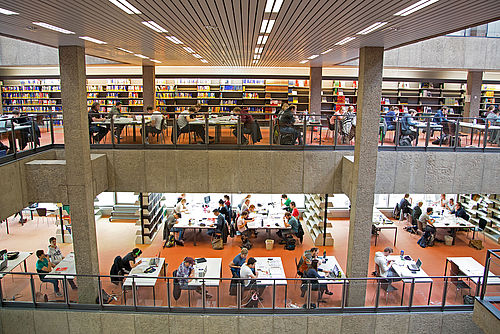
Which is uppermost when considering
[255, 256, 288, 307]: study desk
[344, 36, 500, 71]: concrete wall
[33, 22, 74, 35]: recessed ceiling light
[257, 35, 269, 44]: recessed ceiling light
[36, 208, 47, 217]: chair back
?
[344, 36, 500, 71]: concrete wall

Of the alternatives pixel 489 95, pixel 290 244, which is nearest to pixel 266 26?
pixel 290 244

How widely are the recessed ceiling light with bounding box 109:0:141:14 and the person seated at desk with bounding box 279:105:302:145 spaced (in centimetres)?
469

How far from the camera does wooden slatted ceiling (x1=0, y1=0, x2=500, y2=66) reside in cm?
453

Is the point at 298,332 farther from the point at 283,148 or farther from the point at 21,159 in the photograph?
the point at 21,159

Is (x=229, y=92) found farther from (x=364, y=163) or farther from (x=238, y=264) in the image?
(x=238, y=264)

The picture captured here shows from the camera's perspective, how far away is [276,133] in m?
8.94

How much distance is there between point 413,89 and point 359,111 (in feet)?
37.0

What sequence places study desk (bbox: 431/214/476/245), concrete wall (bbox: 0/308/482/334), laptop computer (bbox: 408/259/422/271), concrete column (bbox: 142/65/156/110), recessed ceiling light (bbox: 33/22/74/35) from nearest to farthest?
1. recessed ceiling light (bbox: 33/22/74/35)
2. concrete wall (bbox: 0/308/482/334)
3. laptop computer (bbox: 408/259/422/271)
4. study desk (bbox: 431/214/476/245)
5. concrete column (bbox: 142/65/156/110)

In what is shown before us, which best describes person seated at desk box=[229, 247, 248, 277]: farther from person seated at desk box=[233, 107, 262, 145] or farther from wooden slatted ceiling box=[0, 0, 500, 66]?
wooden slatted ceiling box=[0, 0, 500, 66]

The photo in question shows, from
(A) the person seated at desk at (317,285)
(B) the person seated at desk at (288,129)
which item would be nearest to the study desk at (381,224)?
(B) the person seated at desk at (288,129)

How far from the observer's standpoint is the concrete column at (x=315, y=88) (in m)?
14.8

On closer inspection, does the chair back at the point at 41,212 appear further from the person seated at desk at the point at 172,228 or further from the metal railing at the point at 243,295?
the metal railing at the point at 243,295

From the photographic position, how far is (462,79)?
A: 659 inches

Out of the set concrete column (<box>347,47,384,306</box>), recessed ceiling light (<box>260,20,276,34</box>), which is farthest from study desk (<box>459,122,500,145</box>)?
recessed ceiling light (<box>260,20,276,34</box>)
